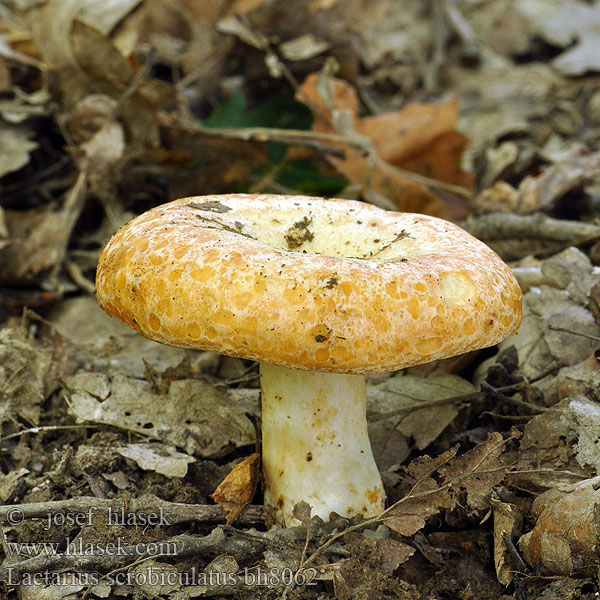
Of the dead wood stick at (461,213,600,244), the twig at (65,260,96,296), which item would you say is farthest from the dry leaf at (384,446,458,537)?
the twig at (65,260,96,296)

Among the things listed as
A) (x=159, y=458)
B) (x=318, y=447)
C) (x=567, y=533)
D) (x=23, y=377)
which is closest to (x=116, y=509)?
(x=159, y=458)

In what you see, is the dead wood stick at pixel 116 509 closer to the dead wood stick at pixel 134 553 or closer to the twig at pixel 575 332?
the dead wood stick at pixel 134 553

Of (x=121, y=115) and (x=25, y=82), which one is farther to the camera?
(x=25, y=82)

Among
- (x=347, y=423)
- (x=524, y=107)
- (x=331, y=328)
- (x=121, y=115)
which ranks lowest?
(x=524, y=107)

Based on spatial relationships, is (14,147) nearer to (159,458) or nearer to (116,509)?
(159,458)

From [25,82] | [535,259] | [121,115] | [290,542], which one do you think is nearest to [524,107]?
[535,259]

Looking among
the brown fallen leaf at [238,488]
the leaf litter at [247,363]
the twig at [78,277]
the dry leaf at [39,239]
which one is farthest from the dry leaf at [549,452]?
the dry leaf at [39,239]

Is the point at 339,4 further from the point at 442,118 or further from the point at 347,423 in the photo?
the point at 347,423
